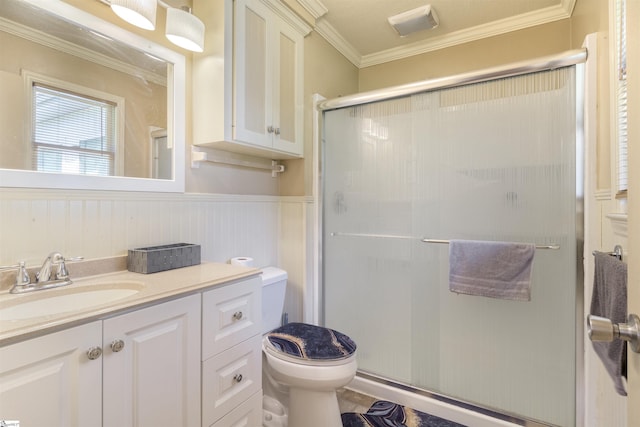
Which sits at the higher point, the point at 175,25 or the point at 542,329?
the point at 175,25

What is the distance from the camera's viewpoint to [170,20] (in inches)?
51.2

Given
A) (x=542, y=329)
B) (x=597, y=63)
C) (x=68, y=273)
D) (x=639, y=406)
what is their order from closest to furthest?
(x=639, y=406)
(x=68, y=273)
(x=597, y=63)
(x=542, y=329)

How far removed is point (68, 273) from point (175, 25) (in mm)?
1091

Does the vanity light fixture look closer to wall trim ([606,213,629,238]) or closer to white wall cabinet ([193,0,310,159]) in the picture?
white wall cabinet ([193,0,310,159])

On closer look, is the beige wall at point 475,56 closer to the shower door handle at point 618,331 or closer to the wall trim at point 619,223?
the wall trim at point 619,223

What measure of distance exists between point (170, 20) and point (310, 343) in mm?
1594

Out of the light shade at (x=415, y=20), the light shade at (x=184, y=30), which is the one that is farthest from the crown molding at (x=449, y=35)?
the light shade at (x=184, y=30)

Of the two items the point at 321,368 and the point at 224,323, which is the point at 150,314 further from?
the point at 321,368

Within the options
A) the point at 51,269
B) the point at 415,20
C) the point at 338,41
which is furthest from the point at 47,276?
the point at 415,20

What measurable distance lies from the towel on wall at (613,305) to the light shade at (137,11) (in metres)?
1.83

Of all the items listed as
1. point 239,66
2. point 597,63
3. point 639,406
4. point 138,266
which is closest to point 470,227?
point 597,63

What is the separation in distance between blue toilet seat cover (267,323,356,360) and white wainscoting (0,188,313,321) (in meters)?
0.48

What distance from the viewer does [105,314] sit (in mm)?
791

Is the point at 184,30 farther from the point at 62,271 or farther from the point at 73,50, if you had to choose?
the point at 62,271
